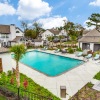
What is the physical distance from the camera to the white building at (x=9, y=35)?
4694 centimetres

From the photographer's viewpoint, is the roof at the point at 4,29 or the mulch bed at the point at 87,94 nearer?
the mulch bed at the point at 87,94

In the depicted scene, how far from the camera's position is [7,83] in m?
11.8

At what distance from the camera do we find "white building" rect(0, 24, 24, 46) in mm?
46938

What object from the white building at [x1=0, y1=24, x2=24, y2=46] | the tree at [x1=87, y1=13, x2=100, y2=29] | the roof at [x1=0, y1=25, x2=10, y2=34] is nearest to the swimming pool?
the white building at [x1=0, y1=24, x2=24, y2=46]

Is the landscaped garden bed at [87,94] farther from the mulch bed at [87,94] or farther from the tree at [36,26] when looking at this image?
the tree at [36,26]

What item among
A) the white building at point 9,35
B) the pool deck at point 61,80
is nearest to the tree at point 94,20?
the white building at point 9,35

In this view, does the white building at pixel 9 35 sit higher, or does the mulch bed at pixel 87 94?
the white building at pixel 9 35

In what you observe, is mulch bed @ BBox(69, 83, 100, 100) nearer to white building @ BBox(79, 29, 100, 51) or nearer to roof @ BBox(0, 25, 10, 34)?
white building @ BBox(79, 29, 100, 51)

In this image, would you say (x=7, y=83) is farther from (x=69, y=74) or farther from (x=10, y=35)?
(x=10, y=35)

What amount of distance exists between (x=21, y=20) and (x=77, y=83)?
55.9 m

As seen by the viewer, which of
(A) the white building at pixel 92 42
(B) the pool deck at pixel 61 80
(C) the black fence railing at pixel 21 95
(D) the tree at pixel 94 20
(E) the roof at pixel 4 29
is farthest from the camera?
(D) the tree at pixel 94 20

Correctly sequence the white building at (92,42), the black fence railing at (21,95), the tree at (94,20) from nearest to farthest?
1. the black fence railing at (21,95)
2. the white building at (92,42)
3. the tree at (94,20)

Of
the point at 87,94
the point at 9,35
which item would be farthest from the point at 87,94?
the point at 9,35

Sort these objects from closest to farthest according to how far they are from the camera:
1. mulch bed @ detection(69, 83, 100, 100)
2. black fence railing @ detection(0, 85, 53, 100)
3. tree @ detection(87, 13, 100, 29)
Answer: black fence railing @ detection(0, 85, 53, 100) < mulch bed @ detection(69, 83, 100, 100) < tree @ detection(87, 13, 100, 29)
